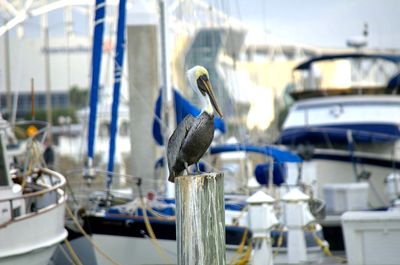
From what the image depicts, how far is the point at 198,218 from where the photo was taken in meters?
9.65

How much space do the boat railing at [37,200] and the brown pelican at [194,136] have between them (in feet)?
12.2

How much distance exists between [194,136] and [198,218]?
37.3 inches

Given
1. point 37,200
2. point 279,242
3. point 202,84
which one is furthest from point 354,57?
point 202,84

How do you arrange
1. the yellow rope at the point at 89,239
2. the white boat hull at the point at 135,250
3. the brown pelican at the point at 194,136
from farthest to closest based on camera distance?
the white boat hull at the point at 135,250
the yellow rope at the point at 89,239
the brown pelican at the point at 194,136

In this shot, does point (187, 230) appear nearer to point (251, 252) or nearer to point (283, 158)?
point (251, 252)

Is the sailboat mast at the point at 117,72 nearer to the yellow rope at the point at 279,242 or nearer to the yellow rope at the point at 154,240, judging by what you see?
the yellow rope at the point at 154,240

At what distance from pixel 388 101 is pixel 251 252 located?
11.2 meters

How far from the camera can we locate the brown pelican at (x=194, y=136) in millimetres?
10203

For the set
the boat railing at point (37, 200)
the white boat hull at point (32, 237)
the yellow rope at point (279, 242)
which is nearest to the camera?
the white boat hull at point (32, 237)

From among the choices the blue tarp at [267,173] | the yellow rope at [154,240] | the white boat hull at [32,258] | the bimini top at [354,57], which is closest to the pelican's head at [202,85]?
the white boat hull at [32,258]

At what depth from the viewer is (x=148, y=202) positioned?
17.4m

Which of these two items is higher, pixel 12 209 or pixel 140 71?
pixel 140 71

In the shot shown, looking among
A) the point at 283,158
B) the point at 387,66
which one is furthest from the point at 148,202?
the point at 387,66

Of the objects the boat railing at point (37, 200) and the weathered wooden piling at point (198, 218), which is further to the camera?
the boat railing at point (37, 200)
